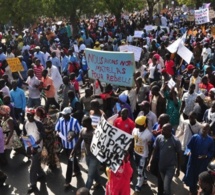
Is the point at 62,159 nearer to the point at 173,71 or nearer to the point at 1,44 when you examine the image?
the point at 173,71

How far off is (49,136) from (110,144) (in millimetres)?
2102

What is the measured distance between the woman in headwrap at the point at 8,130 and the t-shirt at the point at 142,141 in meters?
2.53

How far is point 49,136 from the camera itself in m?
7.20

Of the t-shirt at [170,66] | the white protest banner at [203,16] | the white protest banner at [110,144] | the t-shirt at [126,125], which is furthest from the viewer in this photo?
the white protest banner at [203,16]

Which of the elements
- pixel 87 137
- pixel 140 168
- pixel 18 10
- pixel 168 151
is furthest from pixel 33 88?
pixel 18 10

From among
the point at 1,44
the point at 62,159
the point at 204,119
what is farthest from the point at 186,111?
the point at 1,44

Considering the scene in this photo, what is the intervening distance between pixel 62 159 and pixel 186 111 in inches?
111

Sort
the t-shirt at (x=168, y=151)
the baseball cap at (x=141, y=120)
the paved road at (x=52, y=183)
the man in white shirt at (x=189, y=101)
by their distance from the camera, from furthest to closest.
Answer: the man in white shirt at (x=189, y=101) < the paved road at (x=52, y=183) < the baseball cap at (x=141, y=120) < the t-shirt at (x=168, y=151)

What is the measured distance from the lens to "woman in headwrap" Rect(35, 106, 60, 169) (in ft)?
23.2

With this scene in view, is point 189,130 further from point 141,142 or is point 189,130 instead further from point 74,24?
point 74,24

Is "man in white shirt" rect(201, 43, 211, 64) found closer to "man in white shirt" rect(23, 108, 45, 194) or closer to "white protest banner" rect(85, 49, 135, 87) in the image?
"white protest banner" rect(85, 49, 135, 87)

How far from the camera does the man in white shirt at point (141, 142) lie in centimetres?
607

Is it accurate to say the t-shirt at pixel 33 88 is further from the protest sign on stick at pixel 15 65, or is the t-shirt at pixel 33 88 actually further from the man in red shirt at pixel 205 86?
the man in red shirt at pixel 205 86

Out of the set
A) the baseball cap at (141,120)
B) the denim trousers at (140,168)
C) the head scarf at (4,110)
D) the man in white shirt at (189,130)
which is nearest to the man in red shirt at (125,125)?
the denim trousers at (140,168)
